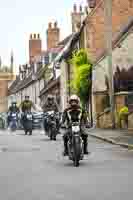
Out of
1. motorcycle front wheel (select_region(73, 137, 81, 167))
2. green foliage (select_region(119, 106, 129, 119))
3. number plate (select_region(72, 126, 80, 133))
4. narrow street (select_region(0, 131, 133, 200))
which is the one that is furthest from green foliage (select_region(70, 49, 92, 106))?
motorcycle front wheel (select_region(73, 137, 81, 167))

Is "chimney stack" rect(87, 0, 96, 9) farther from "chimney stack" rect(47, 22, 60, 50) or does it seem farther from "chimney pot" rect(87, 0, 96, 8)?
"chimney stack" rect(47, 22, 60, 50)

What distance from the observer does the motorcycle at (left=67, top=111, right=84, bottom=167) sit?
14.0 meters

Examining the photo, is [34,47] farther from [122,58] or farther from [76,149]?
[76,149]

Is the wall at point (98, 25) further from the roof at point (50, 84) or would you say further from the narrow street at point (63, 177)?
the narrow street at point (63, 177)

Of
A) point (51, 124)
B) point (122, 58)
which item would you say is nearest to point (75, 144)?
point (51, 124)

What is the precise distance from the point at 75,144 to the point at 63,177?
209 centimetres

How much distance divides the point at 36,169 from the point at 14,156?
369 cm

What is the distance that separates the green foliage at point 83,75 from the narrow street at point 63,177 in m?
28.5

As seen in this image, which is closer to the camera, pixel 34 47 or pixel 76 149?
pixel 76 149

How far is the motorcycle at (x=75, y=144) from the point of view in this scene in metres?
14.0

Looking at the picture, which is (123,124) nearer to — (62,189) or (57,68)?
(62,189)

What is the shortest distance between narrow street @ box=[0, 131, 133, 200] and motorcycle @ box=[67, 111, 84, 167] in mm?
236

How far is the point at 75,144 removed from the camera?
13.9 meters

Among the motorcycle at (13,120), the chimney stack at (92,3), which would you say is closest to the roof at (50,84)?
the chimney stack at (92,3)
